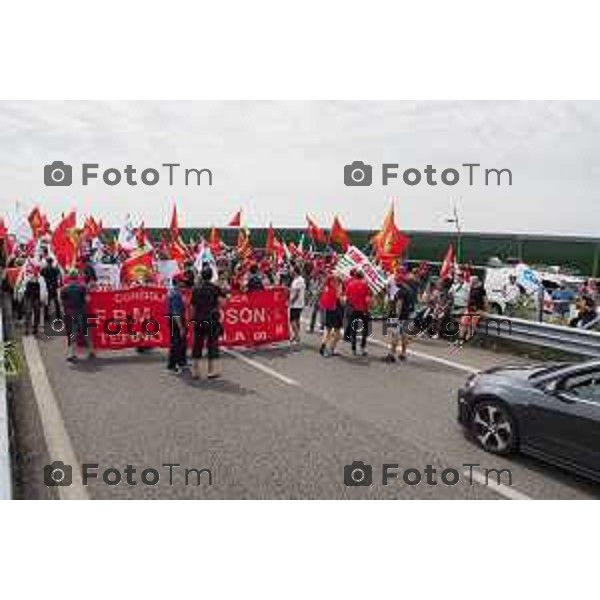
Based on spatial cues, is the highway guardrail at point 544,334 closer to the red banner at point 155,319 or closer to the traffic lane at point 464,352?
the traffic lane at point 464,352

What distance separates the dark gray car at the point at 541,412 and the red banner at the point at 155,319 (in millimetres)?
6053

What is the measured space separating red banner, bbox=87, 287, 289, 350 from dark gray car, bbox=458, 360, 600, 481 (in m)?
6.05

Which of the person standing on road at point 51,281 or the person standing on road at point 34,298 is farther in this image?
the person standing on road at point 51,281

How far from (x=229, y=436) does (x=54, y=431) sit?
1.98 meters

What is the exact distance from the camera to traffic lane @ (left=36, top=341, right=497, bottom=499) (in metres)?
6.14

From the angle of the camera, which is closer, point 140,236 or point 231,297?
point 231,297

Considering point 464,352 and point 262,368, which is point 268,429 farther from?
point 464,352

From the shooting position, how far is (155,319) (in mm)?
12680

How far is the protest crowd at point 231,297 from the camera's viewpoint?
35.8 ft

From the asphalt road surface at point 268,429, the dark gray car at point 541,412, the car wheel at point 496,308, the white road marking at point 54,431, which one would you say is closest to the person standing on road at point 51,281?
the asphalt road surface at point 268,429

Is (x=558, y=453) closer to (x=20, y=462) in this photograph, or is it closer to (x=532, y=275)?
(x=20, y=462)

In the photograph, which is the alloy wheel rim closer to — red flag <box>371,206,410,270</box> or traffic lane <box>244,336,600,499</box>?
traffic lane <box>244,336,600,499</box>

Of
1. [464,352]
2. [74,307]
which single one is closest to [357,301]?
[464,352]

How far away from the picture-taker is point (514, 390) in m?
7.16
